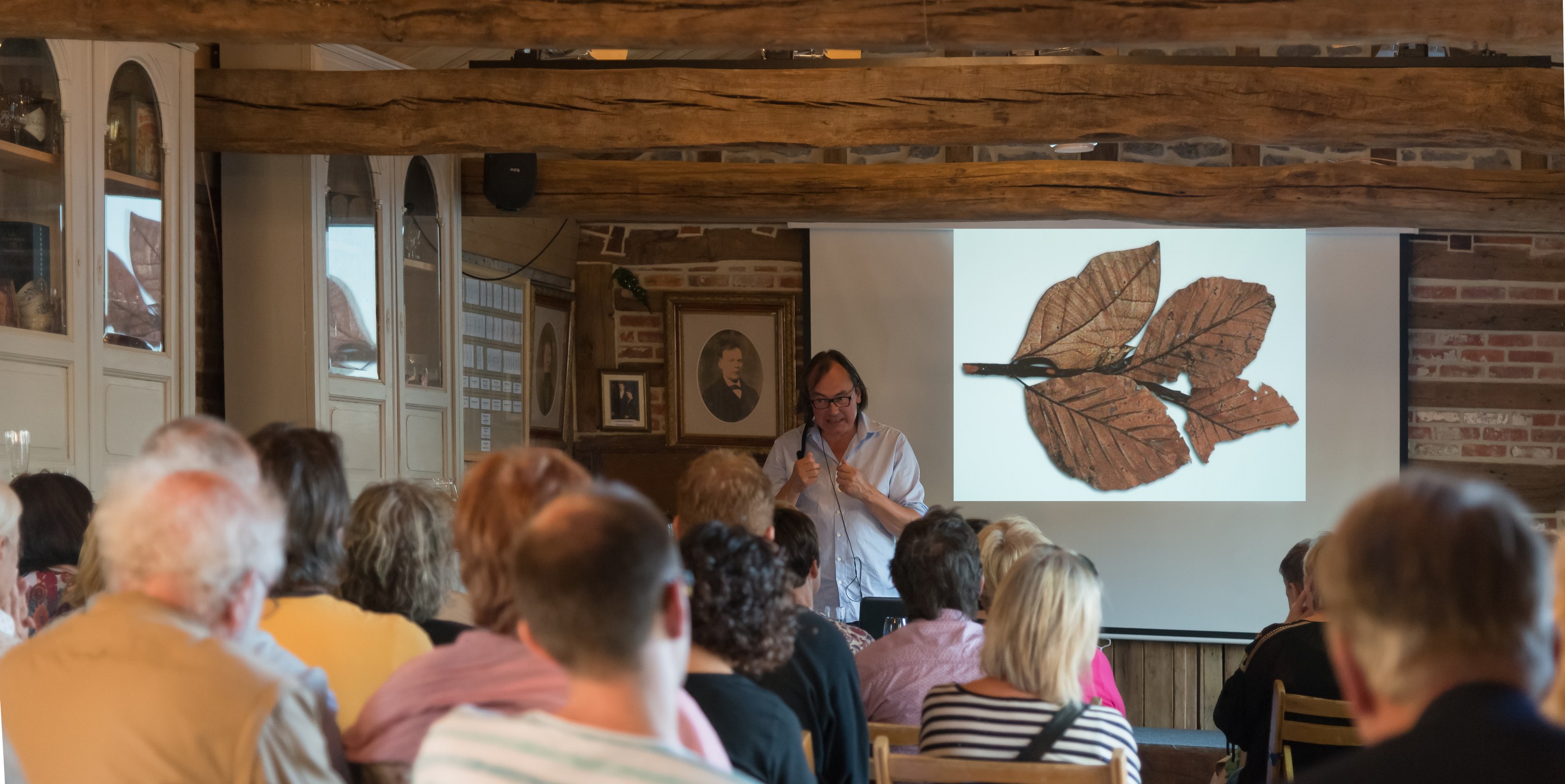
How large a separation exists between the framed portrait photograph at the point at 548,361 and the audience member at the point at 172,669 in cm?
540

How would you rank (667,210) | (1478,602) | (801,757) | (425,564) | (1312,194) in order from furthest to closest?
1. (667,210)
2. (1312,194)
3. (425,564)
4. (801,757)
5. (1478,602)

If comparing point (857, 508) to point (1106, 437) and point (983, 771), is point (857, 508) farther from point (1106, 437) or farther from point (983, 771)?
point (983, 771)

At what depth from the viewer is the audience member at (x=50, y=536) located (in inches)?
112

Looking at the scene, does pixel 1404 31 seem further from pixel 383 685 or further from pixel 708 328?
pixel 708 328

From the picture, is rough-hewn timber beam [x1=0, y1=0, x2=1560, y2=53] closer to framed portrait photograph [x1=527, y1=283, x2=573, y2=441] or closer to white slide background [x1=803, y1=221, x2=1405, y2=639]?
white slide background [x1=803, y1=221, x2=1405, y2=639]

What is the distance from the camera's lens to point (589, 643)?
3.95 ft

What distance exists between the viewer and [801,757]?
6.40ft

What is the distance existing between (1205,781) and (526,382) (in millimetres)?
3814

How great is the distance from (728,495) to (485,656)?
3.63 ft

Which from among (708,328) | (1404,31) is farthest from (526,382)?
(1404,31)

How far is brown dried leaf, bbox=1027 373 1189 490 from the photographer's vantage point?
21.2ft

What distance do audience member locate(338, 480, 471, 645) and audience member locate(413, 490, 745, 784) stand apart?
877 mm

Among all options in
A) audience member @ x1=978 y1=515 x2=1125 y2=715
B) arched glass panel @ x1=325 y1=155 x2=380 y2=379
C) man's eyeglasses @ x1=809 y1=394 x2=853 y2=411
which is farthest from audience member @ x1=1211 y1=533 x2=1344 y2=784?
arched glass panel @ x1=325 y1=155 x2=380 y2=379

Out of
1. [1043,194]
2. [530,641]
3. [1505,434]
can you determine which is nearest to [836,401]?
[1043,194]
